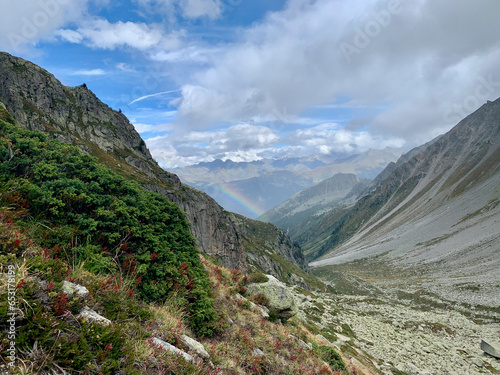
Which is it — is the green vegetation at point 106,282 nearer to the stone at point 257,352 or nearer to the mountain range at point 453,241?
the stone at point 257,352

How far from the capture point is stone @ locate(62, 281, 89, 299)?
582cm

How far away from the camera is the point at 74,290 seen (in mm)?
5988

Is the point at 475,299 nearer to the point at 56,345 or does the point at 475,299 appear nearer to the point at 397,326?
the point at 397,326

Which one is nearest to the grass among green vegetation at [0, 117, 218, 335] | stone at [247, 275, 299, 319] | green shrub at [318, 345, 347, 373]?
green vegetation at [0, 117, 218, 335]

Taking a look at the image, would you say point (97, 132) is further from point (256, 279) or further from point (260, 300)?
point (260, 300)

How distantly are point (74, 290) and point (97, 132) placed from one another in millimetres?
107826

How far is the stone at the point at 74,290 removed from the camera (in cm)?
582

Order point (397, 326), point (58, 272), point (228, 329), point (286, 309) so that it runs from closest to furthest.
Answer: point (58, 272) → point (228, 329) → point (286, 309) → point (397, 326)

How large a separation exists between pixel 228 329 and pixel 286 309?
22.7 feet

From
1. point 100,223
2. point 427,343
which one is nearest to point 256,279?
point 100,223

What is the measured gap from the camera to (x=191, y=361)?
271 inches

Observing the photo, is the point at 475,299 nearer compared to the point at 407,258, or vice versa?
the point at 475,299

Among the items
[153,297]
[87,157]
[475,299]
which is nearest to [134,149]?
[87,157]

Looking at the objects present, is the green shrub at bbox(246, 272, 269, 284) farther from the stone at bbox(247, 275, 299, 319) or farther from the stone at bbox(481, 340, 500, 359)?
the stone at bbox(481, 340, 500, 359)
